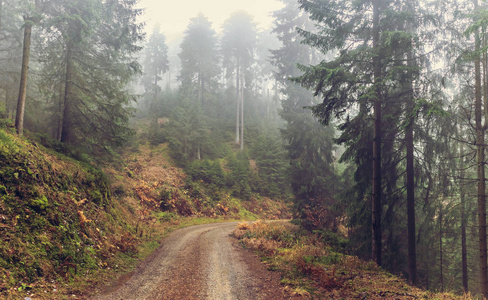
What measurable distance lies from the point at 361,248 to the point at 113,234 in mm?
12027

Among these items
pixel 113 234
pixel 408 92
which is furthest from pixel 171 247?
pixel 408 92

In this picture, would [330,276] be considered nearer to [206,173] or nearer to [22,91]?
[22,91]

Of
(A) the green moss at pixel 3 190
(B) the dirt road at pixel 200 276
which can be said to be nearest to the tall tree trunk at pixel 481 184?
(B) the dirt road at pixel 200 276

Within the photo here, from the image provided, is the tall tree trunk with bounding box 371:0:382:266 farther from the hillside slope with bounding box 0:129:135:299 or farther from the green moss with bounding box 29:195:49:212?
the green moss with bounding box 29:195:49:212

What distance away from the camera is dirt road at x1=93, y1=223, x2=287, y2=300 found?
610 centimetres

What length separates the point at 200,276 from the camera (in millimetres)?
7406

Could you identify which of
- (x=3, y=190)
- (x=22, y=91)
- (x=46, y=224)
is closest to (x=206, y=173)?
(x=22, y=91)

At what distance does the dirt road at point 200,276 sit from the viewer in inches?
240

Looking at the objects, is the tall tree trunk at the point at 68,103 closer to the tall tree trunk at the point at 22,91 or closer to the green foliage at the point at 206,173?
the tall tree trunk at the point at 22,91

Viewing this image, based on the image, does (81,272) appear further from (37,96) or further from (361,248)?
(37,96)

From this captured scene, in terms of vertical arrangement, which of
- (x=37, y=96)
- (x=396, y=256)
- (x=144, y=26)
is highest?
(x=144, y=26)

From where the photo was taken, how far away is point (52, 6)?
40.0 feet

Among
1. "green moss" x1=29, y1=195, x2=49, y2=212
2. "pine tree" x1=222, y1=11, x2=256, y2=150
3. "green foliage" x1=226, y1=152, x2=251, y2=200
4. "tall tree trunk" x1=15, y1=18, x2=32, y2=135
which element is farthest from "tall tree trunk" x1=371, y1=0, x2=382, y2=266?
"pine tree" x1=222, y1=11, x2=256, y2=150

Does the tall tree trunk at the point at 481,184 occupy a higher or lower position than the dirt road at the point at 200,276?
higher
